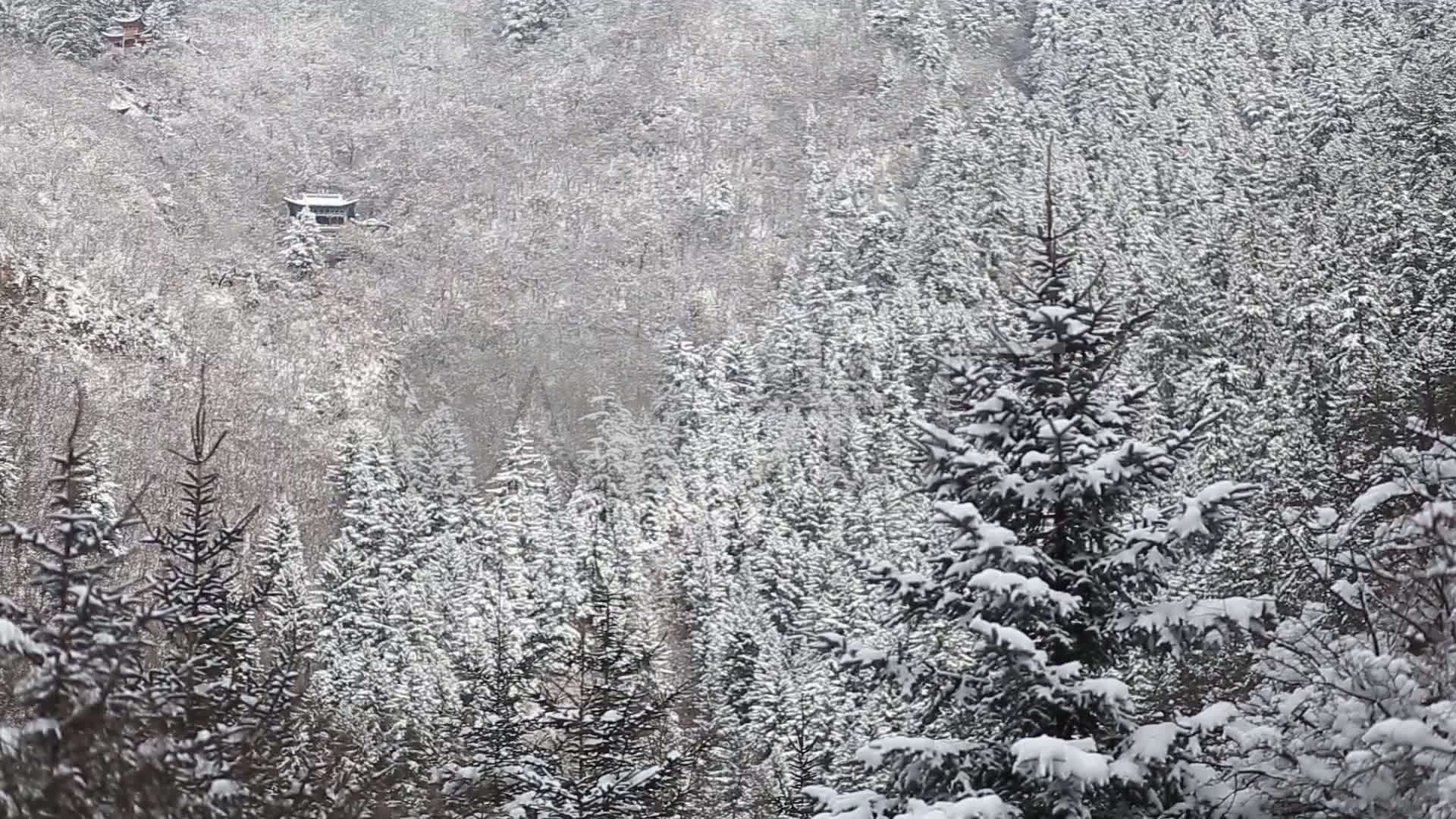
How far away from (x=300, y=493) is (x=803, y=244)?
3929cm

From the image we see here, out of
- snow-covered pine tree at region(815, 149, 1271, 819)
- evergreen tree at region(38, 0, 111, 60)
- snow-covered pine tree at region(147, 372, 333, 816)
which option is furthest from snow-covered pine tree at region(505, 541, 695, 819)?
evergreen tree at region(38, 0, 111, 60)

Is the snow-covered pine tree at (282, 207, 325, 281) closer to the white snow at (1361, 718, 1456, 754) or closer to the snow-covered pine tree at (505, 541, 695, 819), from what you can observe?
the snow-covered pine tree at (505, 541, 695, 819)

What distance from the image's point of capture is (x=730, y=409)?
77.9 m

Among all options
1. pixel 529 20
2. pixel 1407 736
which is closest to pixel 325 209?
pixel 529 20

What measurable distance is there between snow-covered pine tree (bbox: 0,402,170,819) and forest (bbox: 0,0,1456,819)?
60 mm

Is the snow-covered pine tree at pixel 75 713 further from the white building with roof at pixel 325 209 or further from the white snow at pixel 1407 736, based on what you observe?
the white building with roof at pixel 325 209

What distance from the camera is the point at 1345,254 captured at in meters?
62.1

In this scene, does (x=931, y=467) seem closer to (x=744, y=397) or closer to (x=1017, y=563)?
(x=1017, y=563)

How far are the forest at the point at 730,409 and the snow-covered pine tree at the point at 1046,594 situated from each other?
4 centimetres

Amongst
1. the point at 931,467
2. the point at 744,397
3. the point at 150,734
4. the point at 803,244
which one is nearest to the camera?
the point at 150,734

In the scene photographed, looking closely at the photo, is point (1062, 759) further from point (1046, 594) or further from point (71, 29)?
point (71, 29)

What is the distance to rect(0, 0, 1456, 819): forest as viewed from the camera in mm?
8414

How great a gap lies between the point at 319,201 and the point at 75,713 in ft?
307

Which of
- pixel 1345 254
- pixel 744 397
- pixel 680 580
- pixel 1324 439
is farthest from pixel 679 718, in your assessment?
pixel 1345 254
